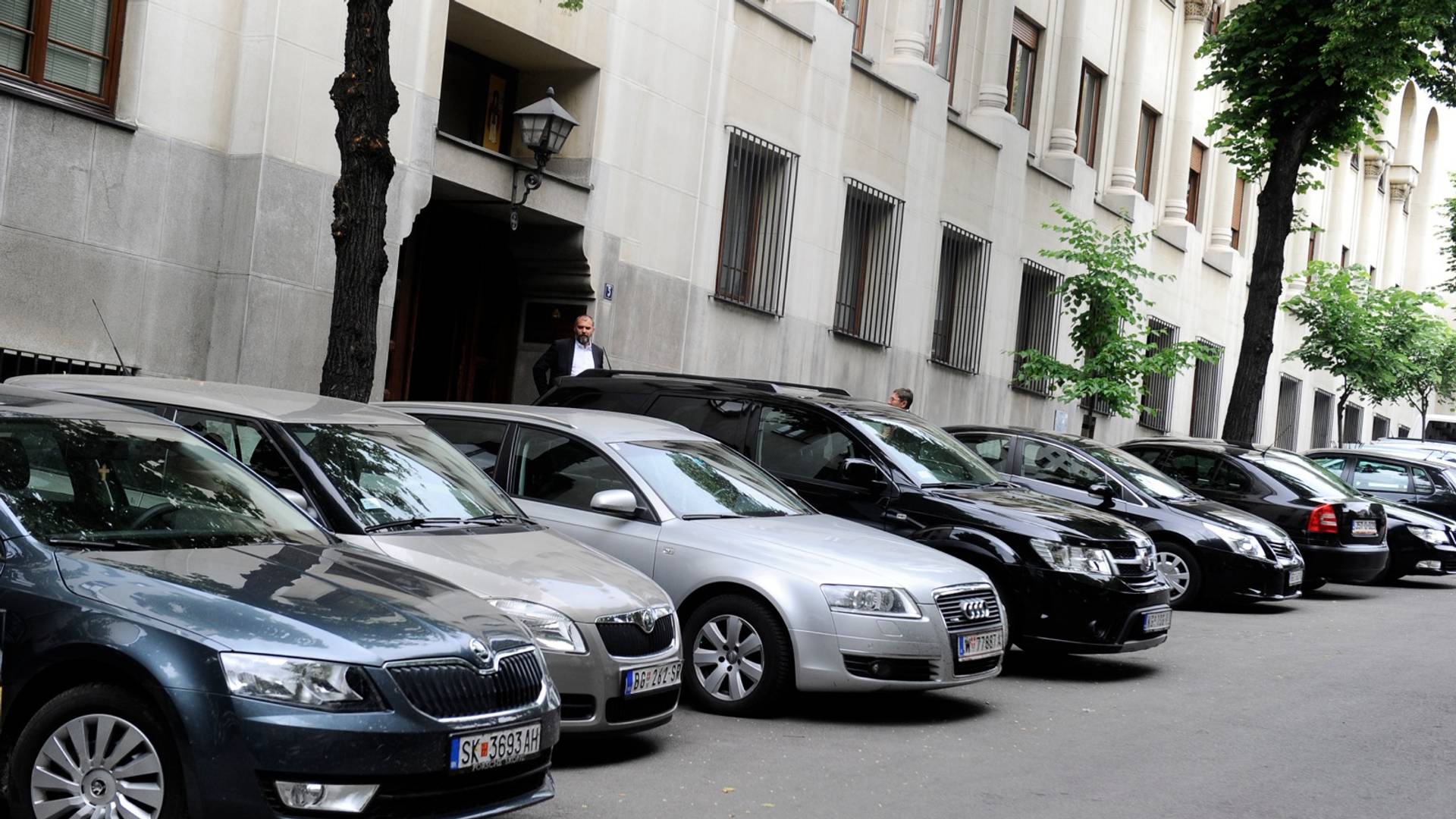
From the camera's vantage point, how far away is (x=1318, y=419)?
47.7 m

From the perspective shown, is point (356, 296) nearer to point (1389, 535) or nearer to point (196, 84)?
point (196, 84)

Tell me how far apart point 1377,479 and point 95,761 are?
20152 millimetres

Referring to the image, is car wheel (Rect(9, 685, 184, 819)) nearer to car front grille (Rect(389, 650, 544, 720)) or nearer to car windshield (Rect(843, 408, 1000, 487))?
car front grille (Rect(389, 650, 544, 720))

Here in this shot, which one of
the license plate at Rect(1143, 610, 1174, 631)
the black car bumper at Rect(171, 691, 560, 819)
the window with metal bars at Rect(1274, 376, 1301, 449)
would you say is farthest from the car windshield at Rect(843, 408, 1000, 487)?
the window with metal bars at Rect(1274, 376, 1301, 449)

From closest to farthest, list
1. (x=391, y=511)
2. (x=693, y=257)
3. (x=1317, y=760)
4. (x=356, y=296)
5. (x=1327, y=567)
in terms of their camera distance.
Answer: (x=391, y=511), (x=1317, y=760), (x=356, y=296), (x=1327, y=567), (x=693, y=257)

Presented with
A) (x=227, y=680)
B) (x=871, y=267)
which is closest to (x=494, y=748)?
(x=227, y=680)

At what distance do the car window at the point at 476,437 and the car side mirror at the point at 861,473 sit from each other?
8.16 ft

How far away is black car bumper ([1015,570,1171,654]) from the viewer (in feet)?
33.9

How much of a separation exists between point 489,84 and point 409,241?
6.44 feet

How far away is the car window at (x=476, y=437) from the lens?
9469 mm

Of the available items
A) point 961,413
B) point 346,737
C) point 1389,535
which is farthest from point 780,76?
point 346,737

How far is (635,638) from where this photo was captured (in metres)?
7.43

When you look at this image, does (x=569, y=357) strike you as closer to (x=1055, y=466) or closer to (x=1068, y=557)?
(x=1055, y=466)

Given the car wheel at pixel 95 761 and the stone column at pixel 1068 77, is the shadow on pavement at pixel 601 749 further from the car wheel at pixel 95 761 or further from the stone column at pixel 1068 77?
the stone column at pixel 1068 77
